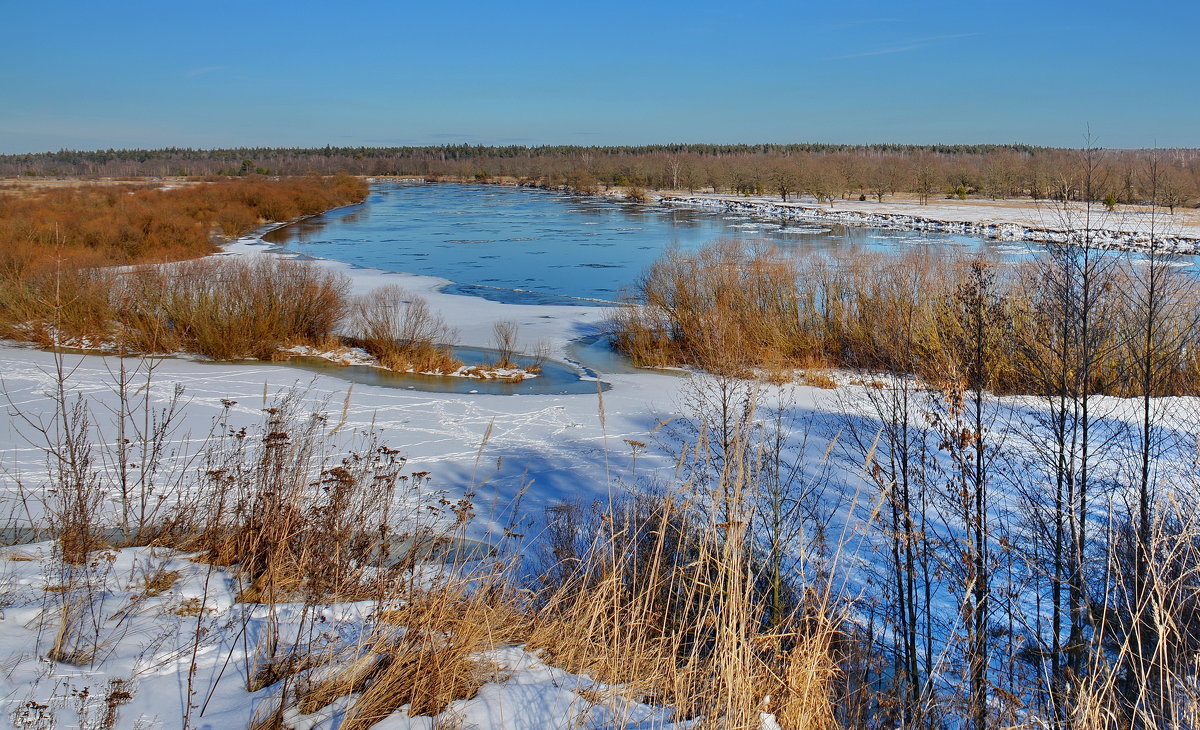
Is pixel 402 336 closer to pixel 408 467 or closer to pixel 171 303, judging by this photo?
pixel 171 303

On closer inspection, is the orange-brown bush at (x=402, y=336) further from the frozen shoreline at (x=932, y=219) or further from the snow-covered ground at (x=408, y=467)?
the frozen shoreline at (x=932, y=219)

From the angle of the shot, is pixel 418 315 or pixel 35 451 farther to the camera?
pixel 418 315

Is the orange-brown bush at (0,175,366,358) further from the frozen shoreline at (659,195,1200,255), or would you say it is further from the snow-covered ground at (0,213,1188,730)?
the frozen shoreline at (659,195,1200,255)

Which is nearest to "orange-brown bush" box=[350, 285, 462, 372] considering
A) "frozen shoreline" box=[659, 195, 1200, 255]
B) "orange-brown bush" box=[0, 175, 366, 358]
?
"orange-brown bush" box=[0, 175, 366, 358]

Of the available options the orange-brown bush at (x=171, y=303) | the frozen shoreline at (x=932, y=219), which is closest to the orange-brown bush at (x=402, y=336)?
the orange-brown bush at (x=171, y=303)

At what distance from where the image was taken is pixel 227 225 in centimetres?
3666

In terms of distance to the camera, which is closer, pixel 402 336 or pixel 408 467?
pixel 408 467

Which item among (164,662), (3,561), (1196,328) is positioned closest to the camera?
(164,662)

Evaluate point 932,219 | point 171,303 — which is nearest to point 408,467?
point 171,303

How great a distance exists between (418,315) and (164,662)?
13382mm

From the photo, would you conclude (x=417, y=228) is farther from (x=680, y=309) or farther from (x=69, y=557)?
(x=69, y=557)

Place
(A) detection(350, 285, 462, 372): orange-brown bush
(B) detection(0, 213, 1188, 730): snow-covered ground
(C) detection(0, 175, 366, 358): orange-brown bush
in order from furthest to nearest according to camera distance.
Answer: (C) detection(0, 175, 366, 358): orange-brown bush
(A) detection(350, 285, 462, 372): orange-brown bush
(B) detection(0, 213, 1188, 730): snow-covered ground

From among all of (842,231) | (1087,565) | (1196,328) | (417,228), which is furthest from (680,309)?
(417,228)

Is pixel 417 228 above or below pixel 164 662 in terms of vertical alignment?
above
